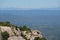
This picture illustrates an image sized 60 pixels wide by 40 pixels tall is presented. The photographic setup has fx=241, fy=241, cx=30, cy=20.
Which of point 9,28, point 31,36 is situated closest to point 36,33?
point 31,36

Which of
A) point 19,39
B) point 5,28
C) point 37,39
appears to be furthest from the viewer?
point 37,39

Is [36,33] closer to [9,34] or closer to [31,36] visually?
[31,36]

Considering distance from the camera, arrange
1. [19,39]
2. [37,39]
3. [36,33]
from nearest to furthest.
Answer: [19,39]
[37,39]
[36,33]

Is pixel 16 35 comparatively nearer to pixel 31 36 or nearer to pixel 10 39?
pixel 10 39

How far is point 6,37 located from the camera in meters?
16.1

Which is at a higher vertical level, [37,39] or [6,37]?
[6,37]

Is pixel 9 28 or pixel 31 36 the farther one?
pixel 31 36

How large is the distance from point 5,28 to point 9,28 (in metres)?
0.32

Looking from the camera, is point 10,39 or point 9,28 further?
point 9,28

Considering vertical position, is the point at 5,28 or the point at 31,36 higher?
the point at 5,28

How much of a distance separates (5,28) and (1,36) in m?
1.09

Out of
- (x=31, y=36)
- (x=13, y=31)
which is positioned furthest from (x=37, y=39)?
(x=13, y=31)

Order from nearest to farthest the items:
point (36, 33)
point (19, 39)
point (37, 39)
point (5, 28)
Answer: point (19, 39) < point (5, 28) < point (37, 39) < point (36, 33)

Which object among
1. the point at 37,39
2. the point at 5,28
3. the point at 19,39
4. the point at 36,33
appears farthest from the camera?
the point at 36,33
